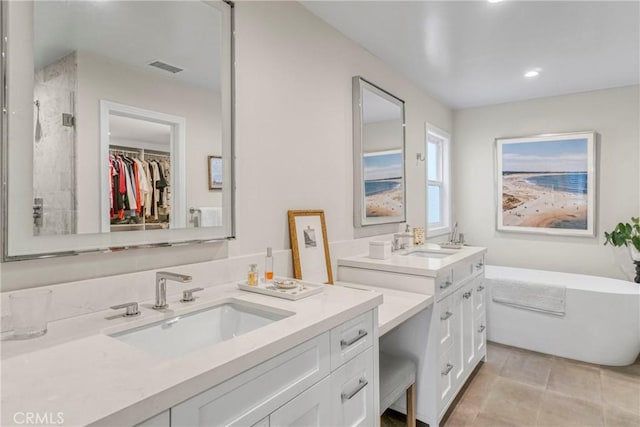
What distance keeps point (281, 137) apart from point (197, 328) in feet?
3.41

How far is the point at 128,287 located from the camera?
123 cm

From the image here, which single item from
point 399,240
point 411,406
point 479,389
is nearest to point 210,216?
point 411,406

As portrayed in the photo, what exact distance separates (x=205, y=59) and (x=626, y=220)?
395cm

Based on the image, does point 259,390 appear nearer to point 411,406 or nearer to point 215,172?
point 215,172

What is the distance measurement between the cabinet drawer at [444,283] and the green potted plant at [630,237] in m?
2.22

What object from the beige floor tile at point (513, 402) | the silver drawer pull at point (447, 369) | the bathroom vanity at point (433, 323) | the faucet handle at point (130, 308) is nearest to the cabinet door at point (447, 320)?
the bathroom vanity at point (433, 323)

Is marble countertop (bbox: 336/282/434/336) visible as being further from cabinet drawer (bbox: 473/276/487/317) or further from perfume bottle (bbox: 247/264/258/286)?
cabinet drawer (bbox: 473/276/487/317)

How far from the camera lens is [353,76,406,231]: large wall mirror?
242cm

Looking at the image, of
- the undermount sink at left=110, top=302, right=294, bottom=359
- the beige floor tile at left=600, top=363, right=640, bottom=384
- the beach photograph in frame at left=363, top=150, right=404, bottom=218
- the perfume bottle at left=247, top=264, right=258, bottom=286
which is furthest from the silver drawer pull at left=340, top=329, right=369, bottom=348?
the beige floor tile at left=600, top=363, right=640, bottom=384

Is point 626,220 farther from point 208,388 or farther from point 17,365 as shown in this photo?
point 17,365

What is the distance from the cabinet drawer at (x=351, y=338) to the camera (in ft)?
3.82

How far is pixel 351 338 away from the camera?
1.25 meters

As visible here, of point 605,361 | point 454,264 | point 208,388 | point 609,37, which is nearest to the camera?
point 208,388

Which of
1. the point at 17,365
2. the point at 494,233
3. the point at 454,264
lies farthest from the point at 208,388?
the point at 494,233
